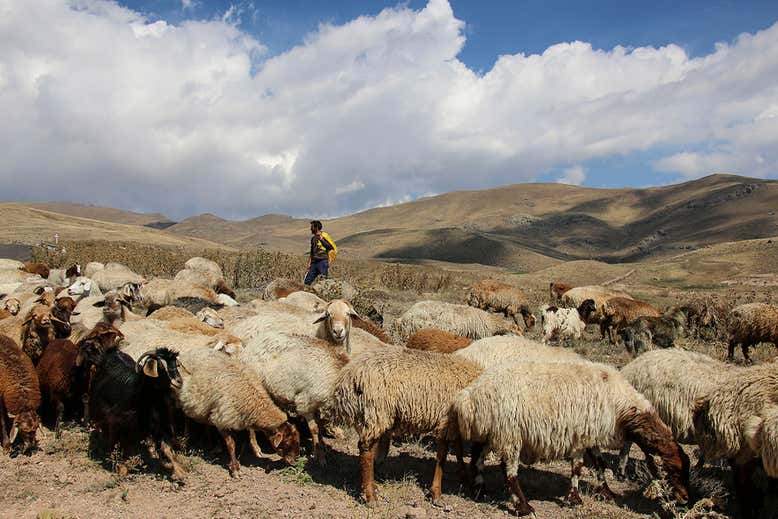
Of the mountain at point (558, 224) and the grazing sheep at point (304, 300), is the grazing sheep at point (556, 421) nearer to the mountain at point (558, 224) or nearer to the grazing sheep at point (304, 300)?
the grazing sheep at point (304, 300)

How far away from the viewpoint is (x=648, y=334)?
12383mm

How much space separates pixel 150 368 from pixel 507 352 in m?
4.76

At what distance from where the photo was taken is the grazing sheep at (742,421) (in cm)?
515

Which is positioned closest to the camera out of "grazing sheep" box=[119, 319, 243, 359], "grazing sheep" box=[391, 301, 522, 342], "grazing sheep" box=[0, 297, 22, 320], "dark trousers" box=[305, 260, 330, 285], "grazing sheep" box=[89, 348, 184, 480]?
"grazing sheep" box=[89, 348, 184, 480]

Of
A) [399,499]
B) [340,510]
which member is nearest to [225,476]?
[340,510]

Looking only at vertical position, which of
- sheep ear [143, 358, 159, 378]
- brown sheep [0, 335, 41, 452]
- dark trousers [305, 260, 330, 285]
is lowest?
brown sheep [0, 335, 41, 452]

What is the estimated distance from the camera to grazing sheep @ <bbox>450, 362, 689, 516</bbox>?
18.3 ft

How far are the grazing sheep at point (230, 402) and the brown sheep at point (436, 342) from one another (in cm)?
335

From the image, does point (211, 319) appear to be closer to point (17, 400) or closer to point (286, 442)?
point (17, 400)

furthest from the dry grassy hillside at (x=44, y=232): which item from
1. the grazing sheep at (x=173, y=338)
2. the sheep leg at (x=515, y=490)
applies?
the sheep leg at (x=515, y=490)

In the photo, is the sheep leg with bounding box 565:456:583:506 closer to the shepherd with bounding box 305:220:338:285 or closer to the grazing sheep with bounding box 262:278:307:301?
the grazing sheep with bounding box 262:278:307:301

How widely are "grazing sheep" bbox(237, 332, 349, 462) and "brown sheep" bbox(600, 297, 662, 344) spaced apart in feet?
34.3

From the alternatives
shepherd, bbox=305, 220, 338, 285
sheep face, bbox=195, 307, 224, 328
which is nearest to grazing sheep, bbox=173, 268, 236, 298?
shepherd, bbox=305, 220, 338, 285

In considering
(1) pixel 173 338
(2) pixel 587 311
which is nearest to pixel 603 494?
(1) pixel 173 338
